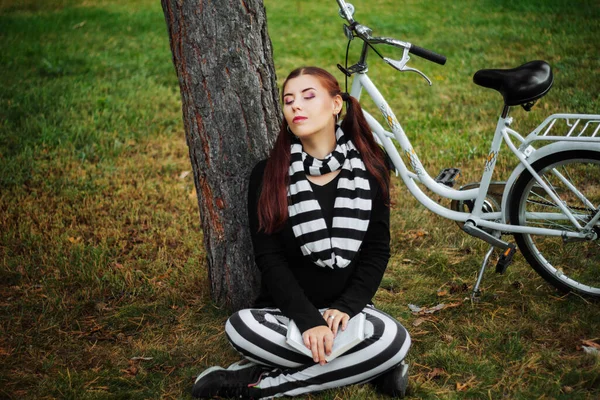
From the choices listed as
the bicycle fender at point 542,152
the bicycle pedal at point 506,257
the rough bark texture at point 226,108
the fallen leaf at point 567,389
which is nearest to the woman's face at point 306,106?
the rough bark texture at point 226,108

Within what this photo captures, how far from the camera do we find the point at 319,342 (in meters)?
2.35

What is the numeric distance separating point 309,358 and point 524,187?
1.42m

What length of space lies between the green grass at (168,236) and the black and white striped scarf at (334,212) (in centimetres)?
61

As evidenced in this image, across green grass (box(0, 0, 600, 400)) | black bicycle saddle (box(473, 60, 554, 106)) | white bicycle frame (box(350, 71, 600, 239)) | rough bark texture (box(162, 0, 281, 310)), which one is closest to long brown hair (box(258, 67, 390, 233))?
rough bark texture (box(162, 0, 281, 310))

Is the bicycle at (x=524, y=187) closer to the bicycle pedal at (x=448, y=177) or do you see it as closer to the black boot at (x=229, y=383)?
the bicycle pedal at (x=448, y=177)

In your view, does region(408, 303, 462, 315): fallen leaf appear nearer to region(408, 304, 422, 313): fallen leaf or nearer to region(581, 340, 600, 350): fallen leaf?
region(408, 304, 422, 313): fallen leaf

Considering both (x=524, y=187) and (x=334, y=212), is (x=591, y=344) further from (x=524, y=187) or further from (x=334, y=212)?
(x=334, y=212)

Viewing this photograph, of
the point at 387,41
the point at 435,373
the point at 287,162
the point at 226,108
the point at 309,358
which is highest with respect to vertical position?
the point at 387,41

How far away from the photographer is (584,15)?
7.94m

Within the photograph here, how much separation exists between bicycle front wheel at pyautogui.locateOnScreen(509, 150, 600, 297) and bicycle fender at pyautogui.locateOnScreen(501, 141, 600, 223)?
2cm

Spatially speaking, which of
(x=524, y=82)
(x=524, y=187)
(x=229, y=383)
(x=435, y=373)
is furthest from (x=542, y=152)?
(x=229, y=383)

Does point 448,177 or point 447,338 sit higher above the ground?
point 448,177

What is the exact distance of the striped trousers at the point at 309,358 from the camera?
2438 millimetres

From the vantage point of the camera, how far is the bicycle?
2770 mm
